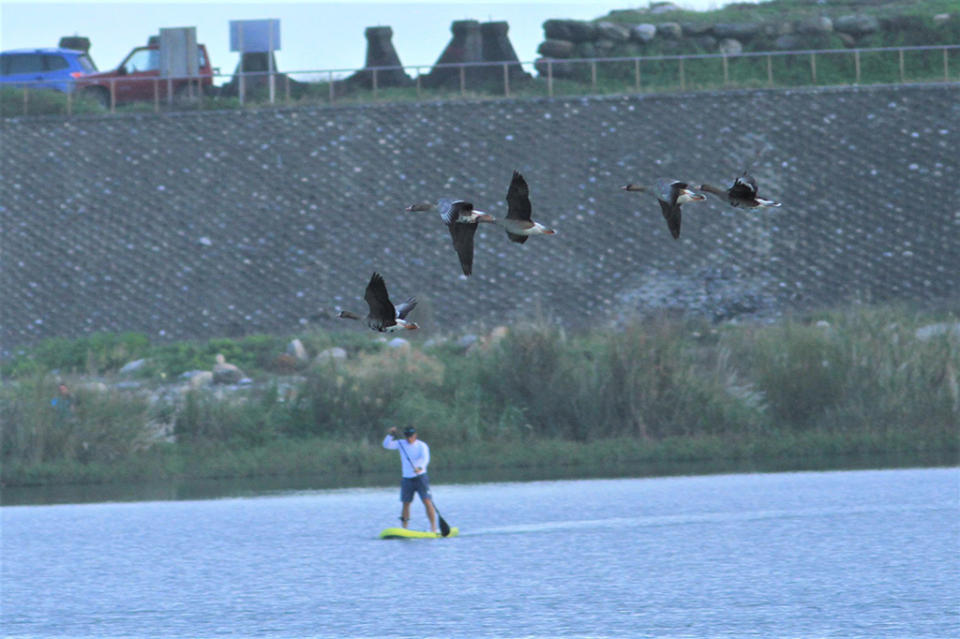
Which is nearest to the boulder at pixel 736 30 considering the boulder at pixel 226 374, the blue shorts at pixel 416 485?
the boulder at pixel 226 374

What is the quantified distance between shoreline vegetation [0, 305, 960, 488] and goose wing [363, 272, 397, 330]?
2945 centimetres

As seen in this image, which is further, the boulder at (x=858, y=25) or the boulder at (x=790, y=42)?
the boulder at (x=858, y=25)

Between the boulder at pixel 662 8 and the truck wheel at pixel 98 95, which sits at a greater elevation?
the boulder at pixel 662 8

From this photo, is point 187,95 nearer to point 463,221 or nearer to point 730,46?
point 730,46

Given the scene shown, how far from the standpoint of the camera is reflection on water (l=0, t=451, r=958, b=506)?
33250mm

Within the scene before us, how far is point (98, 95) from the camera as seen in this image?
50.1 meters

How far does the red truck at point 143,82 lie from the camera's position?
1943 inches

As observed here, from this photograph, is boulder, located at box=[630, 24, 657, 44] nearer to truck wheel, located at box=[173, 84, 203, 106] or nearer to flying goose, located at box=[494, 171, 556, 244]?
truck wheel, located at box=[173, 84, 203, 106]

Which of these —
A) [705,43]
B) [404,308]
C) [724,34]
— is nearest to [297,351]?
[705,43]

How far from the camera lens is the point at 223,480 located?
114ft

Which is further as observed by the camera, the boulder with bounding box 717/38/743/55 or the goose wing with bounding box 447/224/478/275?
the boulder with bounding box 717/38/743/55

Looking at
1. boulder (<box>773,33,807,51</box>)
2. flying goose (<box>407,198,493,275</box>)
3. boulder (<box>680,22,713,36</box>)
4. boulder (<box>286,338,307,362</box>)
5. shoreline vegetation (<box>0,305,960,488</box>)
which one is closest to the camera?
flying goose (<box>407,198,493,275</box>)

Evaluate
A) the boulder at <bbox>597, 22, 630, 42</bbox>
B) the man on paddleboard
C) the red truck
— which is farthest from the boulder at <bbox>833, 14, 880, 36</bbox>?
the man on paddleboard

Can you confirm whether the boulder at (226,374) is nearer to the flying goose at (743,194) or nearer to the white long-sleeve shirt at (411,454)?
the white long-sleeve shirt at (411,454)
